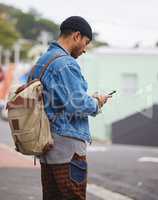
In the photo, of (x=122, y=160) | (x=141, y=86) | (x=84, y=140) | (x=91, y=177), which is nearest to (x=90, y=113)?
(x=84, y=140)

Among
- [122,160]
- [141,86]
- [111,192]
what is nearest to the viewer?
[111,192]

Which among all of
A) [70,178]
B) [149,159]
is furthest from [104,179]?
[70,178]

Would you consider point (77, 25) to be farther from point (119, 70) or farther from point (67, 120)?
point (119, 70)

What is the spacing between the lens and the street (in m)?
9.32

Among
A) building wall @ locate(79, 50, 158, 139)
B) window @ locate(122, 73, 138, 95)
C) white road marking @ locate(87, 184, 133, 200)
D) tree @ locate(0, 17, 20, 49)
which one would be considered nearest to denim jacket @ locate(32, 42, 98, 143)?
white road marking @ locate(87, 184, 133, 200)

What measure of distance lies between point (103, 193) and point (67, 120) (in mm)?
4988

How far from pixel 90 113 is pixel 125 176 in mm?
7131

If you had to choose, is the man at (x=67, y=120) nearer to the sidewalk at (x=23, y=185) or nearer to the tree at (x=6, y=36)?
the sidewalk at (x=23, y=185)

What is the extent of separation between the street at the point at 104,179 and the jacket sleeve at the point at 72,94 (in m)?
4.19

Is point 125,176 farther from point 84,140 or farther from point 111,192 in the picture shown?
point 84,140

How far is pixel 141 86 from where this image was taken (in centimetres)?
3269

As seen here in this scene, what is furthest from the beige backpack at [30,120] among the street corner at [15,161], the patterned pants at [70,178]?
the street corner at [15,161]

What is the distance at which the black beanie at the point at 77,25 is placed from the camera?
4902mm

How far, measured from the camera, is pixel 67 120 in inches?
187
